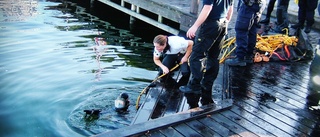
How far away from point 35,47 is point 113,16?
534 cm

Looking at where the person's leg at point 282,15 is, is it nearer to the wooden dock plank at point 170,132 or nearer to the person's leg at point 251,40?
the person's leg at point 251,40

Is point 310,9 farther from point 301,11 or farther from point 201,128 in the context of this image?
point 201,128

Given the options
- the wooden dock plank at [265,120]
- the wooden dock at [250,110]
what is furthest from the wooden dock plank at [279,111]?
the wooden dock plank at [265,120]

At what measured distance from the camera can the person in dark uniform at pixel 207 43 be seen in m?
3.81

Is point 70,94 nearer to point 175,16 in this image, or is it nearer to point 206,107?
point 206,107

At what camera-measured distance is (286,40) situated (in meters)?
6.35

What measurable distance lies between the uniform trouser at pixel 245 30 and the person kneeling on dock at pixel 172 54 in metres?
0.83

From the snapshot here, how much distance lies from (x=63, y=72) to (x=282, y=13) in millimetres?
5358

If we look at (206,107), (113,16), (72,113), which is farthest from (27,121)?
(113,16)

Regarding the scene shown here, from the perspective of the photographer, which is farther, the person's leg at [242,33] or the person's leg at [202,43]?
the person's leg at [242,33]

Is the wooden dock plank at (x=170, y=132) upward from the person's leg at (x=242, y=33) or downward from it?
downward

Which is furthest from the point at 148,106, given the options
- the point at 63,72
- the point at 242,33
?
the point at 63,72

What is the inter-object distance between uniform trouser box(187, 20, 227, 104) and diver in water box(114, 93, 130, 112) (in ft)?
4.01

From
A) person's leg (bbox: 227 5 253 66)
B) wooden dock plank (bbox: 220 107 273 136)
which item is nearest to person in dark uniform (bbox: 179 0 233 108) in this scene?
wooden dock plank (bbox: 220 107 273 136)
